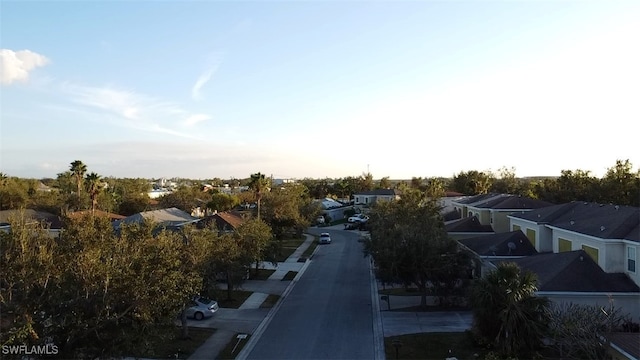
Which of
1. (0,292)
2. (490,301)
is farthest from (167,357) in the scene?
(490,301)

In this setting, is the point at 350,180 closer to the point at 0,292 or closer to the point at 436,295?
the point at 436,295

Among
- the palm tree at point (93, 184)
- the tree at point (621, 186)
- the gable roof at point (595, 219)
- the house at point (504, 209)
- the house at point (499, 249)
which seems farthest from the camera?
the palm tree at point (93, 184)

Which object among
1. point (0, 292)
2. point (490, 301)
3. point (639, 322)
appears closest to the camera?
point (0, 292)

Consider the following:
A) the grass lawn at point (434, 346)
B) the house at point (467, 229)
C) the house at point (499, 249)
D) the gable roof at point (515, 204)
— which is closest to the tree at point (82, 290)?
the grass lawn at point (434, 346)

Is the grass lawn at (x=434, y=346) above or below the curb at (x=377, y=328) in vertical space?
above

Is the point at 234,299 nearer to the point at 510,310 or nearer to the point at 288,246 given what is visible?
the point at 510,310

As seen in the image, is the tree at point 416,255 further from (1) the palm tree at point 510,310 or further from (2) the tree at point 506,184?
(2) the tree at point 506,184
